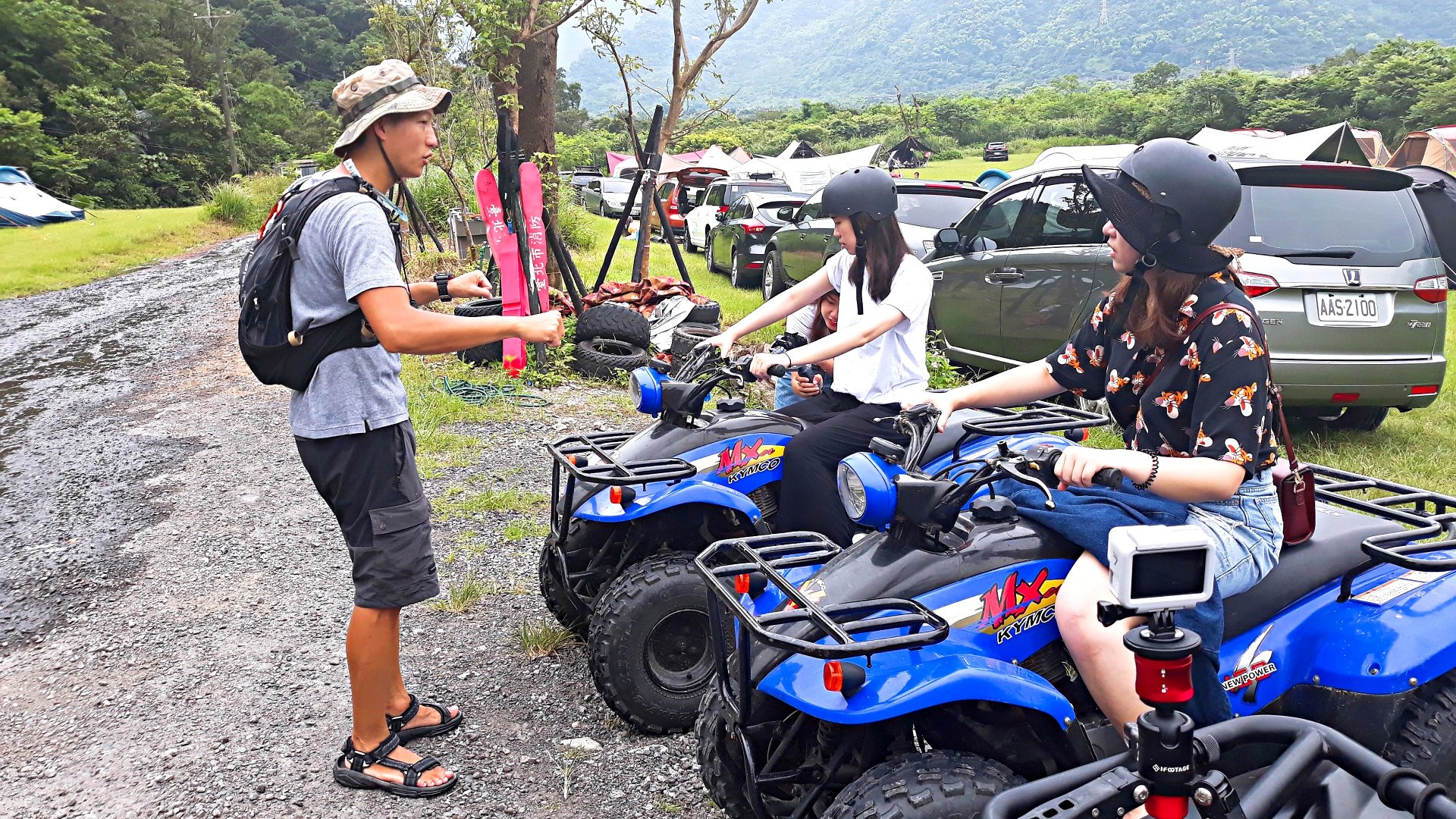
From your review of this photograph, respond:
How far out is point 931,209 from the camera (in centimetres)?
1042

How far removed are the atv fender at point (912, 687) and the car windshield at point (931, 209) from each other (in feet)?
27.5

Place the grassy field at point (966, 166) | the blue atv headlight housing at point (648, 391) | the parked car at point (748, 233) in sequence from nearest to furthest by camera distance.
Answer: the blue atv headlight housing at point (648, 391), the parked car at point (748, 233), the grassy field at point (966, 166)

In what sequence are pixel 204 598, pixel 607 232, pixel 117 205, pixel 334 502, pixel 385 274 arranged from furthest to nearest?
pixel 117 205 → pixel 607 232 → pixel 204 598 → pixel 334 502 → pixel 385 274

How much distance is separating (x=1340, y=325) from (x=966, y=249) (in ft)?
8.81

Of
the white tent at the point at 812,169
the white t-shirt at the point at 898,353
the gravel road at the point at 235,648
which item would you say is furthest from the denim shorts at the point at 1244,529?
the white tent at the point at 812,169

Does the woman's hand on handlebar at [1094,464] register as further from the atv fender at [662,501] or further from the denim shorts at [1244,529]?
the atv fender at [662,501]

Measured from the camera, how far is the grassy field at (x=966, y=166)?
4468 centimetres

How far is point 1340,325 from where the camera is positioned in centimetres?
587

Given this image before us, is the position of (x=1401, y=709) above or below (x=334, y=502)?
below

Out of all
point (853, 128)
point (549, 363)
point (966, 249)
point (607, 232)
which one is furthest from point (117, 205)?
point (853, 128)

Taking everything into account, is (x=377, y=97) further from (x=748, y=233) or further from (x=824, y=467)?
(x=748, y=233)

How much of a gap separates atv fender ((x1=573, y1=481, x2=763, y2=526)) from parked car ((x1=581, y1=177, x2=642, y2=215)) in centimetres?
2581

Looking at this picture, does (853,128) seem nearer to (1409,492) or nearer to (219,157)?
(219,157)

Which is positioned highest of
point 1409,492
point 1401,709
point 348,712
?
point 1409,492
